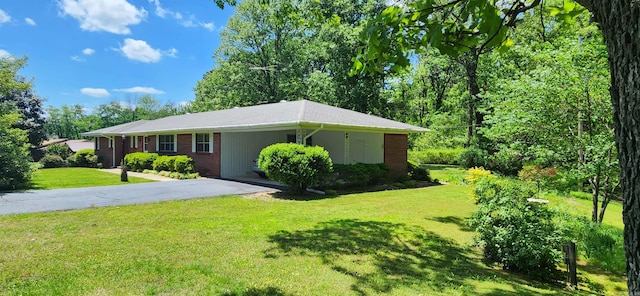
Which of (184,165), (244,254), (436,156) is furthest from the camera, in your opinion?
(436,156)

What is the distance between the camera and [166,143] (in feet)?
72.3

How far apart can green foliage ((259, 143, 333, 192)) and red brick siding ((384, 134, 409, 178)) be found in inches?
233

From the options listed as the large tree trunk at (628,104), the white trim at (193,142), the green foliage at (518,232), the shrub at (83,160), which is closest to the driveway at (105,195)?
the white trim at (193,142)

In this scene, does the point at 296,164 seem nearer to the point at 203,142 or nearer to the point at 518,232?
the point at 518,232

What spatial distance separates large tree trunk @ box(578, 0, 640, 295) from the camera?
4.50ft

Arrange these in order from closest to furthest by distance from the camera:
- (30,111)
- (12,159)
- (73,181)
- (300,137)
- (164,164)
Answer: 1. (12,159)
2. (300,137)
3. (73,181)
4. (164,164)
5. (30,111)

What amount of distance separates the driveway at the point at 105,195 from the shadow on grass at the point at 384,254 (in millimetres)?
5895

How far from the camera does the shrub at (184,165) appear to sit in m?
18.0

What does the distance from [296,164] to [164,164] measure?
11106 mm

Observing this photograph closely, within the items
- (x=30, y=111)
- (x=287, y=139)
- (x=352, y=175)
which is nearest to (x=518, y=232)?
(x=352, y=175)

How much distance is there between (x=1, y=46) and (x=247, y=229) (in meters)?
32.1

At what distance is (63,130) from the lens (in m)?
74.6

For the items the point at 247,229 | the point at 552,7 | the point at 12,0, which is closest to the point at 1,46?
the point at 12,0

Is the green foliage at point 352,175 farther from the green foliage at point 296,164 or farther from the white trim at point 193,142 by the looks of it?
the white trim at point 193,142
